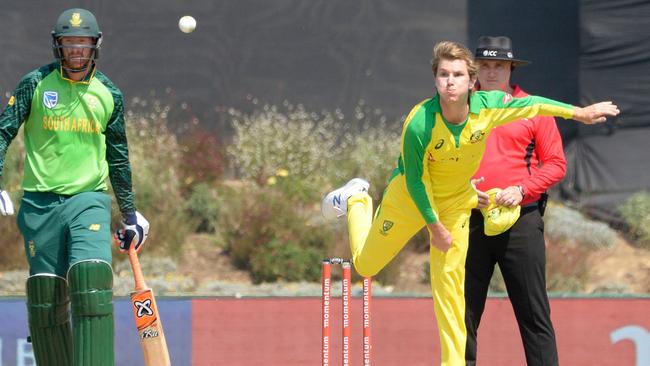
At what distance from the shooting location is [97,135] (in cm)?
587

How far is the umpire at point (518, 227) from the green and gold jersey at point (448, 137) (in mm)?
429

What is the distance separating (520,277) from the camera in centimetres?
626

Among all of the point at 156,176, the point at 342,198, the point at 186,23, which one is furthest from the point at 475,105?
the point at 156,176

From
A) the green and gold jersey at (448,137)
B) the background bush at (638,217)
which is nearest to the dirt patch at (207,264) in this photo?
the background bush at (638,217)

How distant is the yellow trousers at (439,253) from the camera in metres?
5.79

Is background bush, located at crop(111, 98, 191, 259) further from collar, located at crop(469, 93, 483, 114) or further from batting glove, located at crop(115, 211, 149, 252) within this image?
collar, located at crop(469, 93, 483, 114)

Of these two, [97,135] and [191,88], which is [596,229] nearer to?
[191,88]

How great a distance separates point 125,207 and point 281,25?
6394 mm

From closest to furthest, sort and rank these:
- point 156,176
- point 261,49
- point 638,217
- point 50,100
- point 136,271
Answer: point 50,100 → point 136,271 → point 156,176 → point 638,217 → point 261,49

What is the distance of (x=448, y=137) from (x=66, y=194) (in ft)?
5.87

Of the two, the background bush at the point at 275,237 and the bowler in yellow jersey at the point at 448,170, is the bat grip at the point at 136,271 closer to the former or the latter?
the bowler in yellow jersey at the point at 448,170

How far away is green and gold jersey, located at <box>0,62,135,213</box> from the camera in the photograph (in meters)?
5.79

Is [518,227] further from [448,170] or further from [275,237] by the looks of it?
[275,237]

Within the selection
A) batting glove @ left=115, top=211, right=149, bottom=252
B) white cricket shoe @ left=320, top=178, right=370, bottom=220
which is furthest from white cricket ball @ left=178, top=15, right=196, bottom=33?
batting glove @ left=115, top=211, right=149, bottom=252
